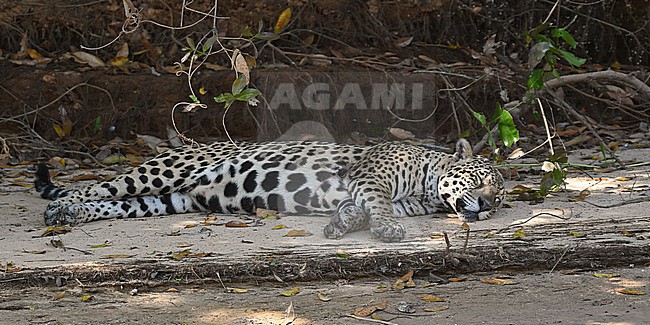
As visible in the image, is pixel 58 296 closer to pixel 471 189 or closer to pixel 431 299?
pixel 431 299

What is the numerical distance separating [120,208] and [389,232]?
6.95 feet

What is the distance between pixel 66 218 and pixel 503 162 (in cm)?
376

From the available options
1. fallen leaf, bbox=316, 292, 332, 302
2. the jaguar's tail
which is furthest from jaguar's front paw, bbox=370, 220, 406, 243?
the jaguar's tail

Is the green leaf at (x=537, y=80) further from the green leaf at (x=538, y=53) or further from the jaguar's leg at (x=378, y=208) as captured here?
the jaguar's leg at (x=378, y=208)

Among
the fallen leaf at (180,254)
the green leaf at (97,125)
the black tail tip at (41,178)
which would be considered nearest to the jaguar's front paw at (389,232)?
the fallen leaf at (180,254)

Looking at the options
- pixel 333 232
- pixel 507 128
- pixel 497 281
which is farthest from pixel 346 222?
pixel 507 128

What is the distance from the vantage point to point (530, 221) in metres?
6.05

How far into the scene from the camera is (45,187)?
6957 millimetres

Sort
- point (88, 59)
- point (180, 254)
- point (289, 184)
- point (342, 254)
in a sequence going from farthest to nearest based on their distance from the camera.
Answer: point (88, 59) < point (289, 184) < point (180, 254) < point (342, 254)

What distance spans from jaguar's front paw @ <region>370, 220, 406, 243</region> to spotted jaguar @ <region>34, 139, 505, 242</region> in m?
0.58

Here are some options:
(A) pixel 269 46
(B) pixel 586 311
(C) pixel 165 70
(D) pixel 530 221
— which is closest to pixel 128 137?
(C) pixel 165 70

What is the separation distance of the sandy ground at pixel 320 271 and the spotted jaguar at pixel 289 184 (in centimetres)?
29

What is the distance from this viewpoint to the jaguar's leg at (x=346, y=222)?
573 cm

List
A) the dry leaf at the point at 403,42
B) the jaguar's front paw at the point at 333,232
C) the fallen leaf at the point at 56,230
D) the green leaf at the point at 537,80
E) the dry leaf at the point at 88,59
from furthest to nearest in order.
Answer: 1. the dry leaf at the point at 403,42
2. the dry leaf at the point at 88,59
3. the green leaf at the point at 537,80
4. the fallen leaf at the point at 56,230
5. the jaguar's front paw at the point at 333,232
